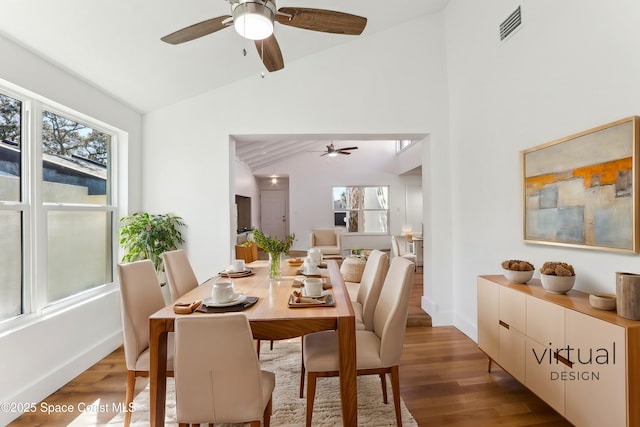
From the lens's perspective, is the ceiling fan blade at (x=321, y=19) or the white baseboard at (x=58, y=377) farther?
the white baseboard at (x=58, y=377)

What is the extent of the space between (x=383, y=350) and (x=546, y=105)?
208 centimetres

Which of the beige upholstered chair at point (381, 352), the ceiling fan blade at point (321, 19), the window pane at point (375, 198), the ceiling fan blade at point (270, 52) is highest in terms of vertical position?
the ceiling fan blade at point (321, 19)

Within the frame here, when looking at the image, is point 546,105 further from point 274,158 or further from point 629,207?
point 274,158

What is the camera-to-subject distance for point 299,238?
9258 millimetres

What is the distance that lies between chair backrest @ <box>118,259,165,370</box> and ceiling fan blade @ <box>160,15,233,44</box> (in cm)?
147

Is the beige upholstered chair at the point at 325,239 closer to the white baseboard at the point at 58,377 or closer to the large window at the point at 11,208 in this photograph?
the white baseboard at the point at 58,377

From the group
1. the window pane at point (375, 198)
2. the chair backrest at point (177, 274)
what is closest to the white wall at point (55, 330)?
the chair backrest at point (177, 274)

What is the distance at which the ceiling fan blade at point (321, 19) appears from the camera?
180cm

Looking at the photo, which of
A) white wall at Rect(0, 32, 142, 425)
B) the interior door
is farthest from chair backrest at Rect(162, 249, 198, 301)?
the interior door

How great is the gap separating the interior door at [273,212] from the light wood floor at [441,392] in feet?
25.1

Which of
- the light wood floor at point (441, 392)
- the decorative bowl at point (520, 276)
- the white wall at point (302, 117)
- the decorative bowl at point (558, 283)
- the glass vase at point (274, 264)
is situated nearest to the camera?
the decorative bowl at point (558, 283)

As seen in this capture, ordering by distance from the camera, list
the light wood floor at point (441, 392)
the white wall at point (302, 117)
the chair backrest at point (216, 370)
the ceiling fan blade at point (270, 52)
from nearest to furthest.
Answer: the chair backrest at point (216, 370), the light wood floor at point (441, 392), the ceiling fan blade at point (270, 52), the white wall at point (302, 117)

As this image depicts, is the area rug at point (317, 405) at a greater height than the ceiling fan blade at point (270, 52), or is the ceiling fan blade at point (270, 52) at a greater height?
the ceiling fan blade at point (270, 52)

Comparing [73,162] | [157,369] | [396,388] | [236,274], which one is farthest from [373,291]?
[73,162]
